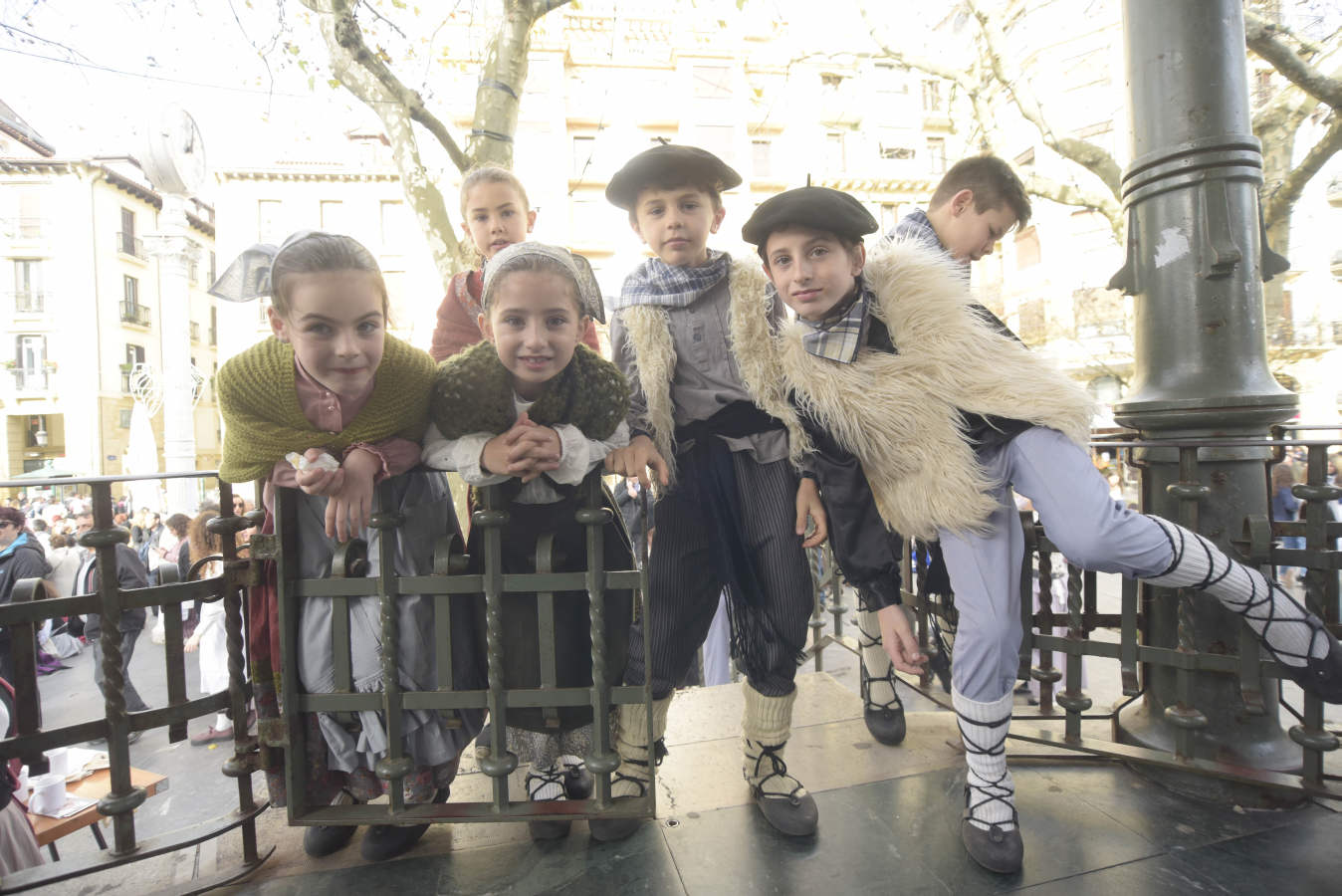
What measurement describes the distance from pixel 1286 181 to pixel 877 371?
7.44 meters

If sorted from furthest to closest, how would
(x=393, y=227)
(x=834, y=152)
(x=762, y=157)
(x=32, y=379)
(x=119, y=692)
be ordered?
1. (x=762, y=157)
2. (x=834, y=152)
3. (x=32, y=379)
4. (x=393, y=227)
5. (x=119, y=692)

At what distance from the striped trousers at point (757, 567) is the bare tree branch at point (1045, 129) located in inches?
272

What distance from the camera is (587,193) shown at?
89.6ft

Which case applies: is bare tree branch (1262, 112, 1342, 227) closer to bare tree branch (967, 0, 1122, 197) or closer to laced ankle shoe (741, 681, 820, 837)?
bare tree branch (967, 0, 1122, 197)

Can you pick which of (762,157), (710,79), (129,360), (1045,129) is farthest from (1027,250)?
(129,360)

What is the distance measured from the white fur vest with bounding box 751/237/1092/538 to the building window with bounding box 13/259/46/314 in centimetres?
3817

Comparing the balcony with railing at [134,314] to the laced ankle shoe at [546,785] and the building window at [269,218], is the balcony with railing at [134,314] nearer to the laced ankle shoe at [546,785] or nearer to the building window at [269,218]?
the building window at [269,218]

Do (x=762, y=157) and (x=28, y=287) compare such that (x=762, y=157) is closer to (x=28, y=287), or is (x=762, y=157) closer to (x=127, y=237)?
(x=127, y=237)

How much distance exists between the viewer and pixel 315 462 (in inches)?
62.2

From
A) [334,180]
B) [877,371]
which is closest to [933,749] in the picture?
[877,371]

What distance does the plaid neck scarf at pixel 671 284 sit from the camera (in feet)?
6.85

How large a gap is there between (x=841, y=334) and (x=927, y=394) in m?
0.30

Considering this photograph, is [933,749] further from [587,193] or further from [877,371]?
[587,193]

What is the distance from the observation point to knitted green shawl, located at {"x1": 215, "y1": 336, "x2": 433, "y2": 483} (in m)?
1.60
